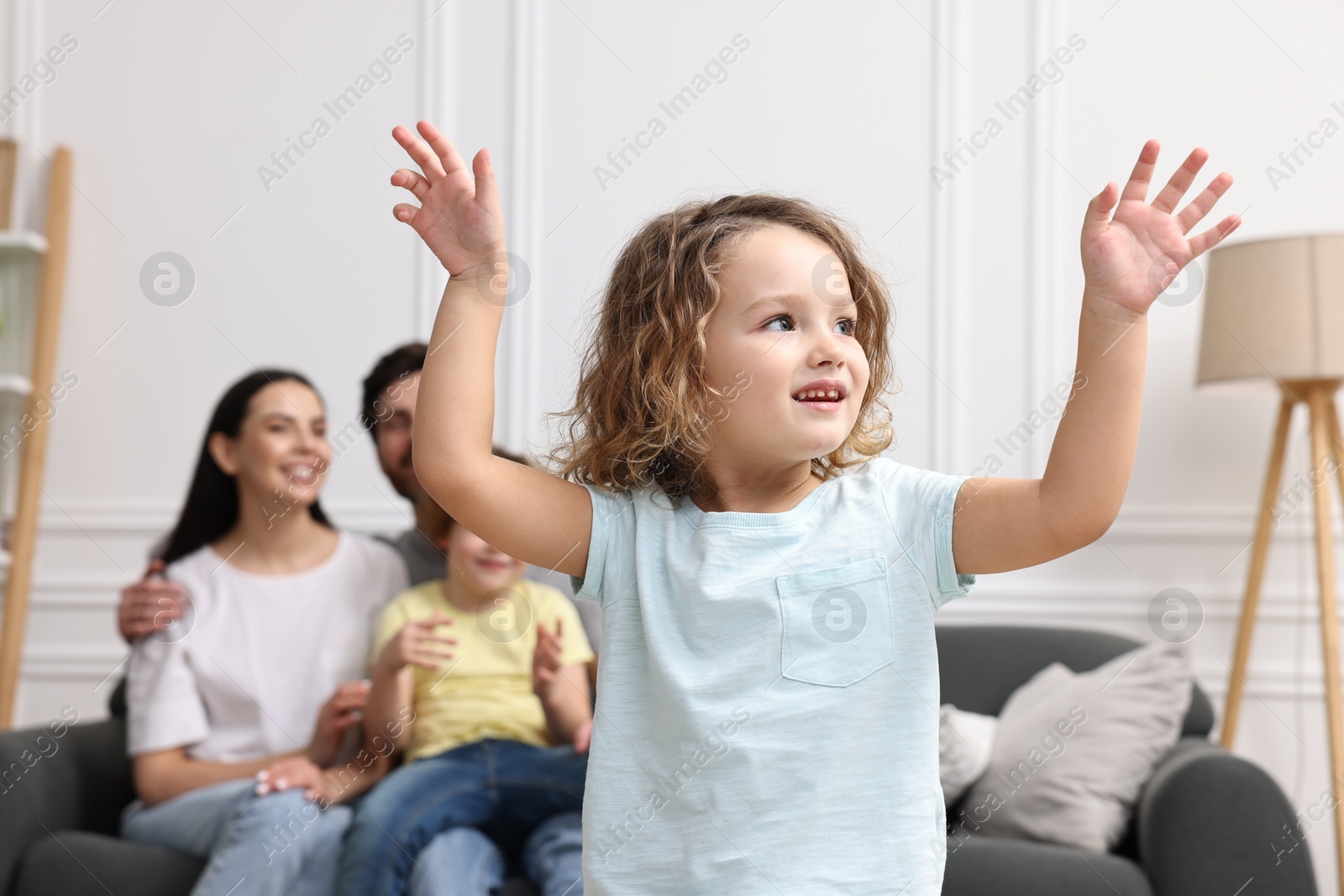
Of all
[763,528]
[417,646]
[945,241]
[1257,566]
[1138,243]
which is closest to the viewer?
[1138,243]

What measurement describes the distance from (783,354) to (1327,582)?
1.83m

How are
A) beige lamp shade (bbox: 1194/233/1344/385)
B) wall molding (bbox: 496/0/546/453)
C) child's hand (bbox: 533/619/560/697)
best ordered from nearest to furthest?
child's hand (bbox: 533/619/560/697) < beige lamp shade (bbox: 1194/233/1344/385) < wall molding (bbox: 496/0/546/453)

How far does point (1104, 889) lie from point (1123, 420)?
1040mm

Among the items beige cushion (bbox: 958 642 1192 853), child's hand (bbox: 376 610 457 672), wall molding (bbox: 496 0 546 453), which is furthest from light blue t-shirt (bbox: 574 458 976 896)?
wall molding (bbox: 496 0 546 453)

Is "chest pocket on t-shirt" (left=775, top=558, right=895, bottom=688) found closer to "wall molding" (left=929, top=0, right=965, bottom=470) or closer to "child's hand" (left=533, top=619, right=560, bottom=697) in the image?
"child's hand" (left=533, top=619, right=560, bottom=697)

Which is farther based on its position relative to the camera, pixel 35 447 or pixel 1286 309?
pixel 35 447

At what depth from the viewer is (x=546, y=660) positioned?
5.34 feet

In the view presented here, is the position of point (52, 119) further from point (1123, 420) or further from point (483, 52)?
point (1123, 420)

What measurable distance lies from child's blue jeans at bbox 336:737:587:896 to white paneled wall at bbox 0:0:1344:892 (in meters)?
1.11

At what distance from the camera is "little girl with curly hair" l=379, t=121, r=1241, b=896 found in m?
0.77

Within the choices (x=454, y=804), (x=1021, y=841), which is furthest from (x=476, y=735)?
(x=1021, y=841)

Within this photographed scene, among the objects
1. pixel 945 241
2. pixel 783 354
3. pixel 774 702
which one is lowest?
pixel 774 702

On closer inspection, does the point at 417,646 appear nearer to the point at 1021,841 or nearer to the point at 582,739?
the point at 582,739

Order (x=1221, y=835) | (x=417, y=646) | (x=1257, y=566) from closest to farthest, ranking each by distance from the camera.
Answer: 1. (x=1221, y=835)
2. (x=417, y=646)
3. (x=1257, y=566)
